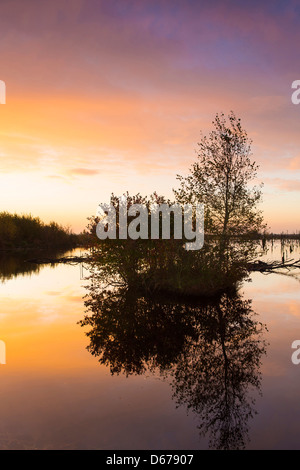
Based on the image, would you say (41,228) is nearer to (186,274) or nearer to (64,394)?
(186,274)

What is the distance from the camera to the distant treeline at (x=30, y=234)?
81438 millimetres

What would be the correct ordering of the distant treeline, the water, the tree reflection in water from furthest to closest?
the distant treeline
the tree reflection in water
the water

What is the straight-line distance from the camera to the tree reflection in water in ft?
28.7

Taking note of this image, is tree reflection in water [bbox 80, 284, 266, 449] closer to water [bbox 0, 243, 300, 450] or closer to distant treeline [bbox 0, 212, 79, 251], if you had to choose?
water [bbox 0, 243, 300, 450]

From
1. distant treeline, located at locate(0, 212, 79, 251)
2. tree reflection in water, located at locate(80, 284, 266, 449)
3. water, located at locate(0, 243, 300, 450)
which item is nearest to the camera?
water, located at locate(0, 243, 300, 450)

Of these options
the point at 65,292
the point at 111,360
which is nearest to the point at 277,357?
the point at 111,360

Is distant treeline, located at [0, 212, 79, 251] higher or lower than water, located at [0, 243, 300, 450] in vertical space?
higher

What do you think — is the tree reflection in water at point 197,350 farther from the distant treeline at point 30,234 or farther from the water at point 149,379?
the distant treeline at point 30,234

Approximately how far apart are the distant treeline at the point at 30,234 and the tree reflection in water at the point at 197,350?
6443 centimetres

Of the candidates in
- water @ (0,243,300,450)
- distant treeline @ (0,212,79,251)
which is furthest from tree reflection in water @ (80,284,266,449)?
distant treeline @ (0,212,79,251)

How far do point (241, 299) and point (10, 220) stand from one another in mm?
68274

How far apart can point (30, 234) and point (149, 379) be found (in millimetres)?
79474

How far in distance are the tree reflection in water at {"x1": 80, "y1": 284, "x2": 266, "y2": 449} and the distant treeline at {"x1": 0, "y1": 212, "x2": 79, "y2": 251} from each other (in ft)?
211

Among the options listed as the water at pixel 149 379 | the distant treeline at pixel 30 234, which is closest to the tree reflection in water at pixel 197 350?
the water at pixel 149 379
